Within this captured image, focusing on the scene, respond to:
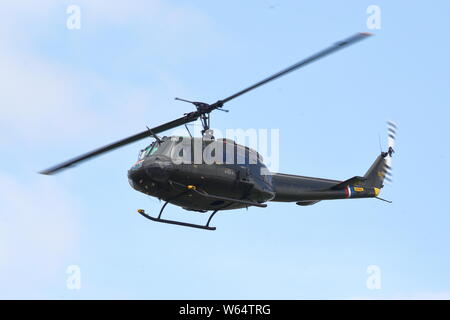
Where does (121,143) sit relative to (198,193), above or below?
above

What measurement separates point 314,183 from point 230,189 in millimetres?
5731

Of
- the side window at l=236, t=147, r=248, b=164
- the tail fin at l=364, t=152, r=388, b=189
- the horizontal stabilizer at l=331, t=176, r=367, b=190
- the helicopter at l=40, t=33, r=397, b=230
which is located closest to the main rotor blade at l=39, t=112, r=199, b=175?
the helicopter at l=40, t=33, r=397, b=230

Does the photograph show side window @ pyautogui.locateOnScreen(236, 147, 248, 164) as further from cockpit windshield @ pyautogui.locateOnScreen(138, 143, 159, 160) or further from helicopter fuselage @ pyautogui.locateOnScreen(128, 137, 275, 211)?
cockpit windshield @ pyautogui.locateOnScreen(138, 143, 159, 160)

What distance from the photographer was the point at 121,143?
28500 millimetres

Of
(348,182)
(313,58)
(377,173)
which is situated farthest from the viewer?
(377,173)

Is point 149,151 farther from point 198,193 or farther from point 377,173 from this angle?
point 377,173

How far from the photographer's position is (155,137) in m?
27.0

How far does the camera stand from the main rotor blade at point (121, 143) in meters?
27.6

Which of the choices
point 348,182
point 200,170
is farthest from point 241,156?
point 348,182

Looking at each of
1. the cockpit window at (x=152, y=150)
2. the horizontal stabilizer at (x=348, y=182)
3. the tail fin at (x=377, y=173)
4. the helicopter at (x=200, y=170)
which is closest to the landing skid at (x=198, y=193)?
the helicopter at (x=200, y=170)

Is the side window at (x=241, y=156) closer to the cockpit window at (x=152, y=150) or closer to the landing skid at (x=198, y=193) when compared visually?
the landing skid at (x=198, y=193)

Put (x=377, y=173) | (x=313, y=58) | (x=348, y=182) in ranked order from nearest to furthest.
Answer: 1. (x=313, y=58)
2. (x=348, y=182)
3. (x=377, y=173)

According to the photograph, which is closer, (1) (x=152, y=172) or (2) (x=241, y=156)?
(1) (x=152, y=172)
